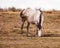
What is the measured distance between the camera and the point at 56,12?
1427 inches

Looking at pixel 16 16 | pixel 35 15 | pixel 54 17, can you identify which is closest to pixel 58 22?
pixel 54 17

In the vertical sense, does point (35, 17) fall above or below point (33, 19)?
Answer: above

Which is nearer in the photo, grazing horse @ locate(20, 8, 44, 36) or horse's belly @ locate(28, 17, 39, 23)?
grazing horse @ locate(20, 8, 44, 36)

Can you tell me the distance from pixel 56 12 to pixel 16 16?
5.21 meters

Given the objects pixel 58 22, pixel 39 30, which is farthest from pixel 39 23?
pixel 58 22

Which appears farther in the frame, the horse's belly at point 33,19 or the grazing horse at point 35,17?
the horse's belly at point 33,19

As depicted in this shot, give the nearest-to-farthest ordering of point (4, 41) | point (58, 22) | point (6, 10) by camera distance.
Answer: point (4, 41)
point (58, 22)
point (6, 10)

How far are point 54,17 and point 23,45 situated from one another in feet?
58.7

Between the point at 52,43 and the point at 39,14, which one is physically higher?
the point at 39,14

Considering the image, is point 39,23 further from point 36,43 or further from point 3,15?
point 3,15

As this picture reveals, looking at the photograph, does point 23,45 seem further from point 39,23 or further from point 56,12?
point 56,12

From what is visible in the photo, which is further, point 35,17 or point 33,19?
point 33,19

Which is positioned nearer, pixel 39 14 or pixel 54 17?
pixel 39 14

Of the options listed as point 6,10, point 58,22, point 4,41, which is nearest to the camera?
point 4,41
